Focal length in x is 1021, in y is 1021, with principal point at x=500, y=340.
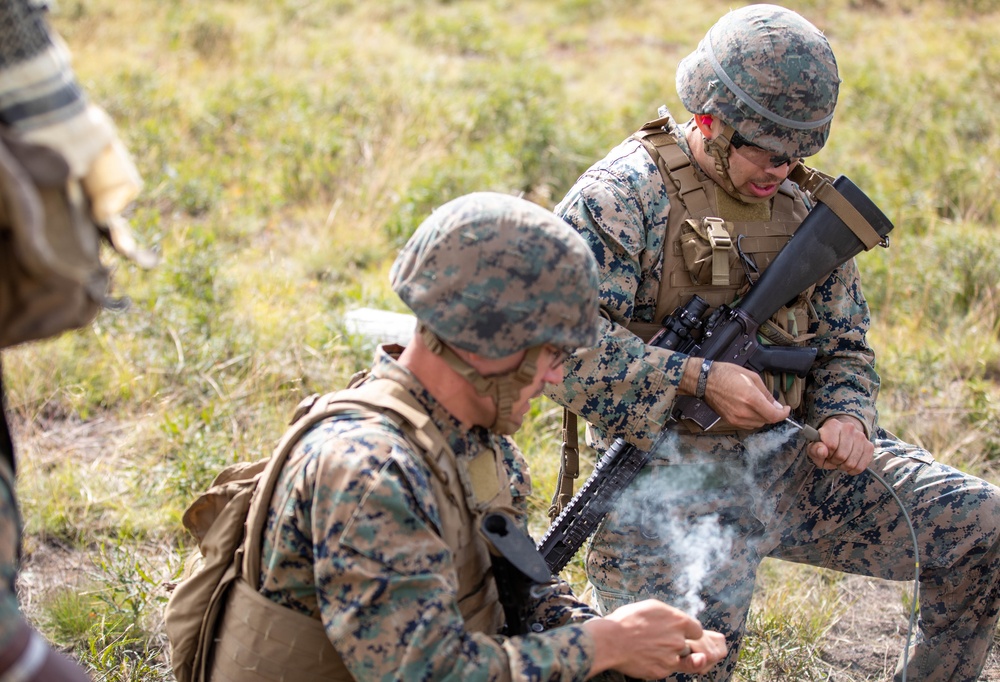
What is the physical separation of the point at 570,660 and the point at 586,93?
29.2 ft

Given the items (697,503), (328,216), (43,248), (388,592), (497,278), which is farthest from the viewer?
(328,216)

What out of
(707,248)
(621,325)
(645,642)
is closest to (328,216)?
(621,325)

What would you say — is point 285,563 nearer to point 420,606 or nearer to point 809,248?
point 420,606

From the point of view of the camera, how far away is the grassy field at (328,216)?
425cm

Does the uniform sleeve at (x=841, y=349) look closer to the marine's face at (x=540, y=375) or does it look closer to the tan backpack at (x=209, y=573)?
the marine's face at (x=540, y=375)

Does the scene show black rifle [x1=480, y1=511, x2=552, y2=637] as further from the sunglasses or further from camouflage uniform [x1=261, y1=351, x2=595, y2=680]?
the sunglasses

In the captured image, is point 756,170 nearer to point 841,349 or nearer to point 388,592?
point 841,349

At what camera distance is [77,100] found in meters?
1.79

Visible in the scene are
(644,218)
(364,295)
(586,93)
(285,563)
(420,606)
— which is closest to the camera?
(420,606)

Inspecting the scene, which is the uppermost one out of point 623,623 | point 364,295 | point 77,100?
point 77,100

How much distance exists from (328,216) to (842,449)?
177 inches

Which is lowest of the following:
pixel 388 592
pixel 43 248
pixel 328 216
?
pixel 328 216

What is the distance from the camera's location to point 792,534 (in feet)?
12.1

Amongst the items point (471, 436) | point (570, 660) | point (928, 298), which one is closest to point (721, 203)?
point (471, 436)
